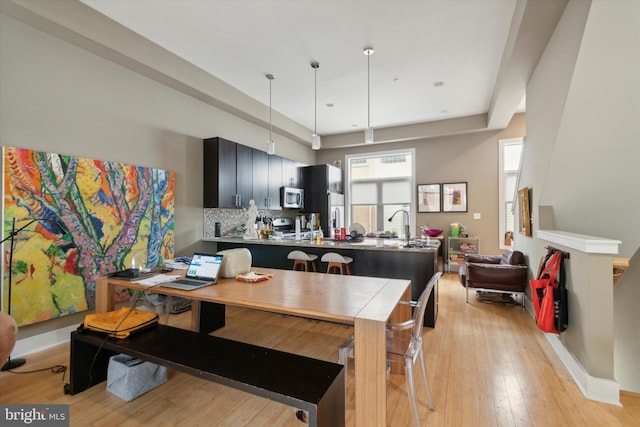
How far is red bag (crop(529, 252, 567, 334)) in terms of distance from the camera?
2.36m

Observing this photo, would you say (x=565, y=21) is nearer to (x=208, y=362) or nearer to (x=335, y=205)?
(x=208, y=362)

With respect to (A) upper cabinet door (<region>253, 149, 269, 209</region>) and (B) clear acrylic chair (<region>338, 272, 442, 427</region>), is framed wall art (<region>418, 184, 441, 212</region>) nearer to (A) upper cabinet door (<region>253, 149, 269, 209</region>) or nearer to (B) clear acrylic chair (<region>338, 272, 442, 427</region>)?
(A) upper cabinet door (<region>253, 149, 269, 209</region>)

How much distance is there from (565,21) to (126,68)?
4.62 m

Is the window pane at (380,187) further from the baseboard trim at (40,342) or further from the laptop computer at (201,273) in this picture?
the baseboard trim at (40,342)

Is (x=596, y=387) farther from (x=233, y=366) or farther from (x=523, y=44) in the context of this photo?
(x=523, y=44)

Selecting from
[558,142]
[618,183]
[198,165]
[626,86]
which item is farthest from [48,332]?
[618,183]

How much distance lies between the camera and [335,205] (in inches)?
273

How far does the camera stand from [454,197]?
20.7 feet

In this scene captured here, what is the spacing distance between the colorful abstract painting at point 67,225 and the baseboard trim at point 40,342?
0.62 feet

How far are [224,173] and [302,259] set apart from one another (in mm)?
1888

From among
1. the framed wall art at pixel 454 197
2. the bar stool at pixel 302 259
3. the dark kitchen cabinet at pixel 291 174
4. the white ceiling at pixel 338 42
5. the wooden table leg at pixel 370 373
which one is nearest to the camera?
the wooden table leg at pixel 370 373

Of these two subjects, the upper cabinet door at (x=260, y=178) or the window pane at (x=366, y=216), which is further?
the window pane at (x=366, y=216)

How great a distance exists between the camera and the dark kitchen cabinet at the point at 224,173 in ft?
13.9

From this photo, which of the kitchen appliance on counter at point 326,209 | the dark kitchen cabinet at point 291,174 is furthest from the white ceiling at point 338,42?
the kitchen appliance on counter at point 326,209
